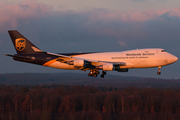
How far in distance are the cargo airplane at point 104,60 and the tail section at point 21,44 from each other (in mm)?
784

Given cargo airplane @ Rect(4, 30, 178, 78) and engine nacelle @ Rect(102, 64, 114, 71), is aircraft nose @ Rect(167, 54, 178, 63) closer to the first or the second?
cargo airplane @ Rect(4, 30, 178, 78)

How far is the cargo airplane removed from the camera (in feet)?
169

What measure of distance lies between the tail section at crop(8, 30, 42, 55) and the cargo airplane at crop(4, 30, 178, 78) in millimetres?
784

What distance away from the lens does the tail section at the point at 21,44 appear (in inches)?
2360

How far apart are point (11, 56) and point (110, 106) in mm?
63024

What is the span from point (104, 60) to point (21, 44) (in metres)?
21.9

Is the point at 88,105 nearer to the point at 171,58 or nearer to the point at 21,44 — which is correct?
the point at 21,44

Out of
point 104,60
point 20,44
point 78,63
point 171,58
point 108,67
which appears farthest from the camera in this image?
point 20,44

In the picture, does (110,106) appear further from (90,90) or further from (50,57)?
(50,57)

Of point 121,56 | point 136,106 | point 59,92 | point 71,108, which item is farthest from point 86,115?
point 121,56

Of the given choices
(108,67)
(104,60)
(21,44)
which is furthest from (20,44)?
(108,67)

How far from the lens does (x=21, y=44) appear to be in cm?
6053

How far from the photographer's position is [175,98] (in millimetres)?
113250

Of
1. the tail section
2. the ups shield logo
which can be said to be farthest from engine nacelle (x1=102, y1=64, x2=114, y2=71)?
the ups shield logo
